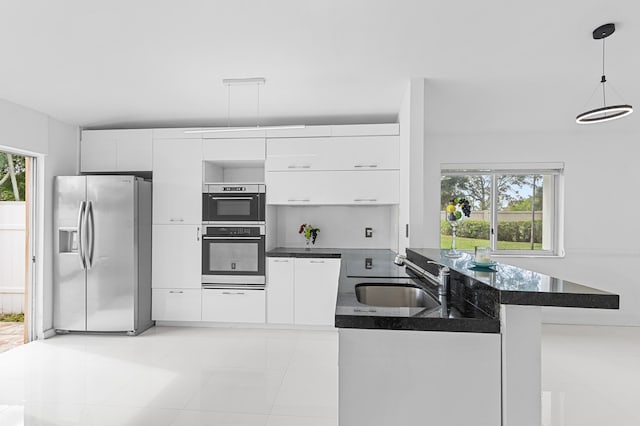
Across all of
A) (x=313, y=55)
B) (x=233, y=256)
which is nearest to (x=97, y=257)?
(x=233, y=256)

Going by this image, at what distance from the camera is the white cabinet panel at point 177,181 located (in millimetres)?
4508

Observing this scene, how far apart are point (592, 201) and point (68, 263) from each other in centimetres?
620

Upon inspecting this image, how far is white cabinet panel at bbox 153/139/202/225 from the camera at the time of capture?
4.51 meters

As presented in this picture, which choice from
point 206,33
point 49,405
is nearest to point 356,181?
point 206,33

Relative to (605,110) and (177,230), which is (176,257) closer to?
(177,230)

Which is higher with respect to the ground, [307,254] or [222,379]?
[307,254]

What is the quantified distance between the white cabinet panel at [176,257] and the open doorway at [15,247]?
1.28 m

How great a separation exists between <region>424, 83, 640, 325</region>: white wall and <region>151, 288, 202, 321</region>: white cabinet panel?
292 centimetres

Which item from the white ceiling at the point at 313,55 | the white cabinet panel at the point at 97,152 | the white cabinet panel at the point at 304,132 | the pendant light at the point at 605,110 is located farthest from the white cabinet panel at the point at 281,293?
the pendant light at the point at 605,110

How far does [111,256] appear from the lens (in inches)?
166

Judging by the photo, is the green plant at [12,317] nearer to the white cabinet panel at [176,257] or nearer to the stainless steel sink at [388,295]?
the white cabinet panel at [176,257]

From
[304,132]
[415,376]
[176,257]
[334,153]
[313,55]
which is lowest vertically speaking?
[415,376]

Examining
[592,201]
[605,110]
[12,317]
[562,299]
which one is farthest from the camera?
[592,201]

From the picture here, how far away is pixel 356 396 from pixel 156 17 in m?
2.31
